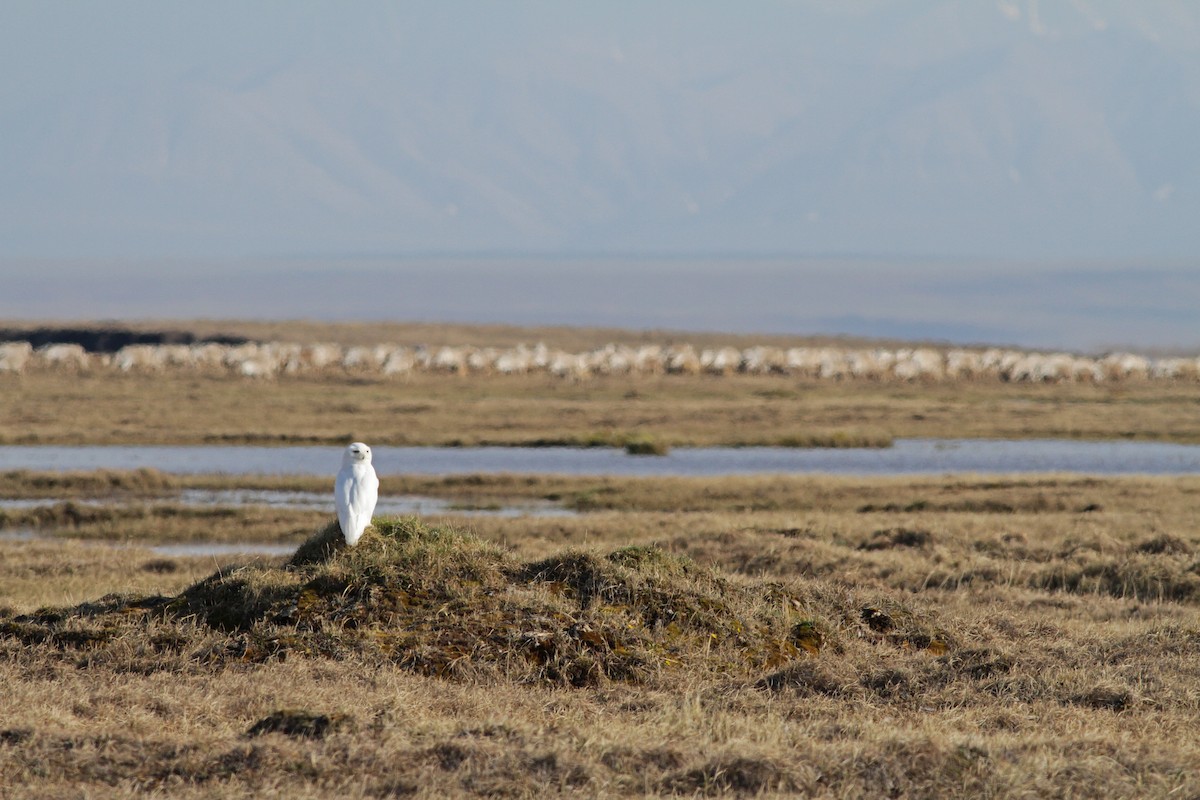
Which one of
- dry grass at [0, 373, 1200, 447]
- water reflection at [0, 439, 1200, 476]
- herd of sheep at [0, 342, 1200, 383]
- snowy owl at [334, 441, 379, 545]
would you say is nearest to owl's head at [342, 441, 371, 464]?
snowy owl at [334, 441, 379, 545]

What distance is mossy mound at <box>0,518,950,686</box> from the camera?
9586mm

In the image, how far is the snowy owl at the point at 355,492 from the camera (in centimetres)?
1015

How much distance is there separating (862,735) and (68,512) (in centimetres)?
1969

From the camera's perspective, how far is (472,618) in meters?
9.98

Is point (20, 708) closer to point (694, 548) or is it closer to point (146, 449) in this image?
point (694, 548)

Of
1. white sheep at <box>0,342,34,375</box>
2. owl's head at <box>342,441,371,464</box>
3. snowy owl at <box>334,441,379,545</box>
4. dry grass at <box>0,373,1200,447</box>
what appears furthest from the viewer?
white sheep at <box>0,342,34,375</box>

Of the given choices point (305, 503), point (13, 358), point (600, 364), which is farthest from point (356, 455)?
point (13, 358)

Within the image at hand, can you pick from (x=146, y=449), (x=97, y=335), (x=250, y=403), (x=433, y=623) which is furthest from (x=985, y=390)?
(x=97, y=335)

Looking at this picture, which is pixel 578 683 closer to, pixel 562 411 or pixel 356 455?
pixel 356 455

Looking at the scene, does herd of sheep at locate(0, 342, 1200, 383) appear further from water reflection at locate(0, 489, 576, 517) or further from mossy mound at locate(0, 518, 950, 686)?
mossy mound at locate(0, 518, 950, 686)

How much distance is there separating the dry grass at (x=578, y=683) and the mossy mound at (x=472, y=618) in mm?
22

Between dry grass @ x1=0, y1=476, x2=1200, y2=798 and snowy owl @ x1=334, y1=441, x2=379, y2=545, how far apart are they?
11.8 inches

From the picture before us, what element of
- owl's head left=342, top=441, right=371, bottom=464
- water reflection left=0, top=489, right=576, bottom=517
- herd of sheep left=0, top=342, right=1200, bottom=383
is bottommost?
water reflection left=0, top=489, right=576, bottom=517

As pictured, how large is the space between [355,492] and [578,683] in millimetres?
2245
